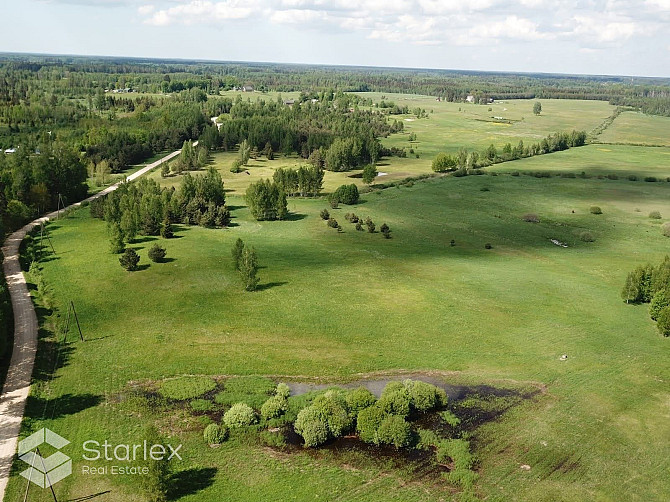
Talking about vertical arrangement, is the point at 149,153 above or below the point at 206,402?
above

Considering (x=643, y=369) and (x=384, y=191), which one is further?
(x=384, y=191)

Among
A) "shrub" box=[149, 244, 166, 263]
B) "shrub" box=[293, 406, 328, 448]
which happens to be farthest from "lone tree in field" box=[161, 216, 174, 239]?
"shrub" box=[293, 406, 328, 448]

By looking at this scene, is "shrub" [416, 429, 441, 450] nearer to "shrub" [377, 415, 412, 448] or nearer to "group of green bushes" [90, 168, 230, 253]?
"shrub" [377, 415, 412, 448]

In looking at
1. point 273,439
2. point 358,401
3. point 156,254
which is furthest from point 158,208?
point 358,401

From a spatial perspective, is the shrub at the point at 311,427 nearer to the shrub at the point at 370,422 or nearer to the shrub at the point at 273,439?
the shrub at the point at 273,439

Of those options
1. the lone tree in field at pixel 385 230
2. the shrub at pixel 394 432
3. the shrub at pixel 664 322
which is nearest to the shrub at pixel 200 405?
the shrub at pixel 394 432

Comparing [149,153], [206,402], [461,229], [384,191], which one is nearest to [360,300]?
[206,402]

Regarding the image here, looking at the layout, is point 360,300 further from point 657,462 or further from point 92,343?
point 657,462

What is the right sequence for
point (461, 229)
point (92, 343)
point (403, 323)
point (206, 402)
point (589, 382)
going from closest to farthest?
point (206, 402) < point (589, 382) < point (92, 343) < point (403, 323) < point (461, 229)

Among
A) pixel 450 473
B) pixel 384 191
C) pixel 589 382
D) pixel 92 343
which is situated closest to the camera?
pixel 450 473
